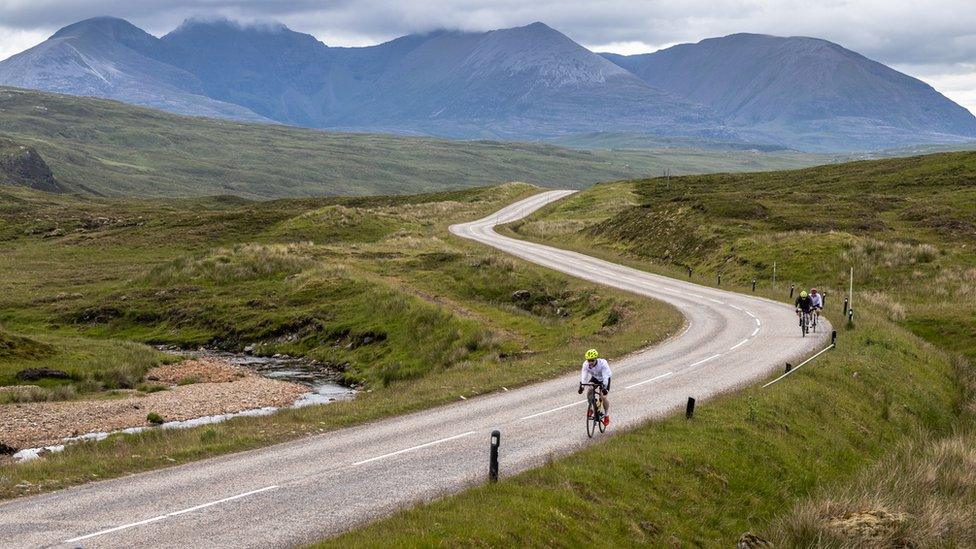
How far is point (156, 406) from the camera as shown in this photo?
3616 centimetres

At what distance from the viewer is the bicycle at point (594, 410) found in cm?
2298

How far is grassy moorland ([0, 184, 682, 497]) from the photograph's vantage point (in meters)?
26.2

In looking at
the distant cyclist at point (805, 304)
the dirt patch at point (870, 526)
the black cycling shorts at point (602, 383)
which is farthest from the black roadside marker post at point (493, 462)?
the distant cyclist at point (805, 304)

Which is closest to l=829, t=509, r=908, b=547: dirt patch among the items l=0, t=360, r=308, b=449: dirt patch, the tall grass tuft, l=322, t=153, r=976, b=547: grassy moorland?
l=322, t=153, r=976, b=547: grassy moorland

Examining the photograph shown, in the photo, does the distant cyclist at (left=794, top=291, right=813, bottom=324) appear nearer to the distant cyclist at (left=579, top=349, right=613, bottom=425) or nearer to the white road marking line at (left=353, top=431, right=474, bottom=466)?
the distant cyclist at (left=579, top=349, right=613, bottom=425)

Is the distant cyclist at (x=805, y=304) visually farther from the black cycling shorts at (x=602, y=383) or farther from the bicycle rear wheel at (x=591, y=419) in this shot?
the bicycle rear wheel at (x=591, y=419)

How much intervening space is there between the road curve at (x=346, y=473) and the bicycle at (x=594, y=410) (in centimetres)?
44

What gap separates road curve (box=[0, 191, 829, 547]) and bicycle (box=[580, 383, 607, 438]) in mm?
440

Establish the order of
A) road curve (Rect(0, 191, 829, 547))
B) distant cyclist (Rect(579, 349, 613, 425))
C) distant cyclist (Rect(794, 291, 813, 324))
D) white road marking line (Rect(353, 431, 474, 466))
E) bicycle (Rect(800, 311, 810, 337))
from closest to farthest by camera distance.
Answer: road curve (Rect(0, 191, 829, 547)), white road marking line (Rect(353, 431, 474, 466)), distant cyclist (Rect(579, 349, 613, 425)), distant cyclist (Rect(794, 291, 813, 324)), bicycle (Rect(800, 311, 810, 337))

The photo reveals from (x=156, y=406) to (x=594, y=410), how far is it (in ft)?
68.5

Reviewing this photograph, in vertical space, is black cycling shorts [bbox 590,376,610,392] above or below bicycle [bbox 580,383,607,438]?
above

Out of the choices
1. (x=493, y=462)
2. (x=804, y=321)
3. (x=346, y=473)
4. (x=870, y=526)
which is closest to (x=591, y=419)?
(x=493, y=462)

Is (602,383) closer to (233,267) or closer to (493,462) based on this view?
(493,462)

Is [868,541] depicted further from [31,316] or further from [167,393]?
[31,316]
